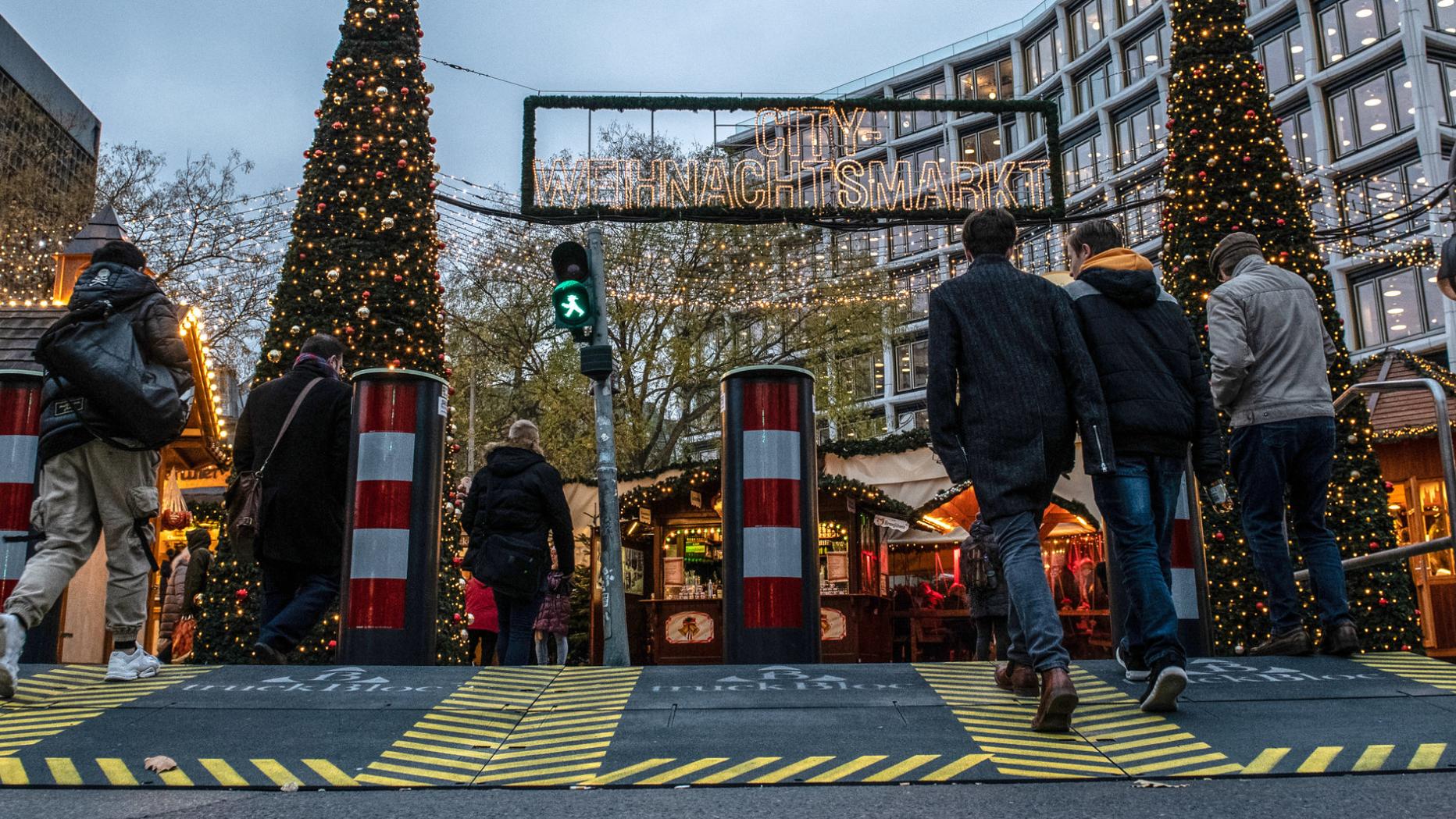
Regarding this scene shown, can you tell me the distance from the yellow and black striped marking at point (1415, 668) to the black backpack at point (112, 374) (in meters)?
5.28

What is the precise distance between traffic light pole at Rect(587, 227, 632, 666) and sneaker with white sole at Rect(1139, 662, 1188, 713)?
3750 millimetres

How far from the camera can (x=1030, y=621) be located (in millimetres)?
4098

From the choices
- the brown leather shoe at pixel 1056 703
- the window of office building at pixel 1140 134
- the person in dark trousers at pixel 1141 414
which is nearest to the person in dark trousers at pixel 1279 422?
the person in dark trousers at pixel 1141 414

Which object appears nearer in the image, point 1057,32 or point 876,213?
point 876,213

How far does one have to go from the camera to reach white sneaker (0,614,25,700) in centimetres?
449

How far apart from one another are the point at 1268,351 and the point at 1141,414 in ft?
4.45

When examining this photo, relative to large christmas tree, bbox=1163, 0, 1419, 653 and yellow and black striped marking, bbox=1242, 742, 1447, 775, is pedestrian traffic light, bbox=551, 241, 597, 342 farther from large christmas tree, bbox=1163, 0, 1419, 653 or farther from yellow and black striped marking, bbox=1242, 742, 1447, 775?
yellow and black striped marking, bbox=1242, 742, 1447, 775

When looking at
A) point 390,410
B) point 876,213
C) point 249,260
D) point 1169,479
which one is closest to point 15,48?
point 249,260

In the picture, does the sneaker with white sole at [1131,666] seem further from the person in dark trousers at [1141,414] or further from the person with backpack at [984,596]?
the person with backpack at [984,596]

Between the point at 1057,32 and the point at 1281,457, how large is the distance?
5492cm

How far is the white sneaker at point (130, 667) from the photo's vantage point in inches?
199

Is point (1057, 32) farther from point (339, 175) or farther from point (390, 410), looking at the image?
point (390, 410)

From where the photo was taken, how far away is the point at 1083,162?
5391 centimetres

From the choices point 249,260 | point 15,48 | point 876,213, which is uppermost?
point 15,48
